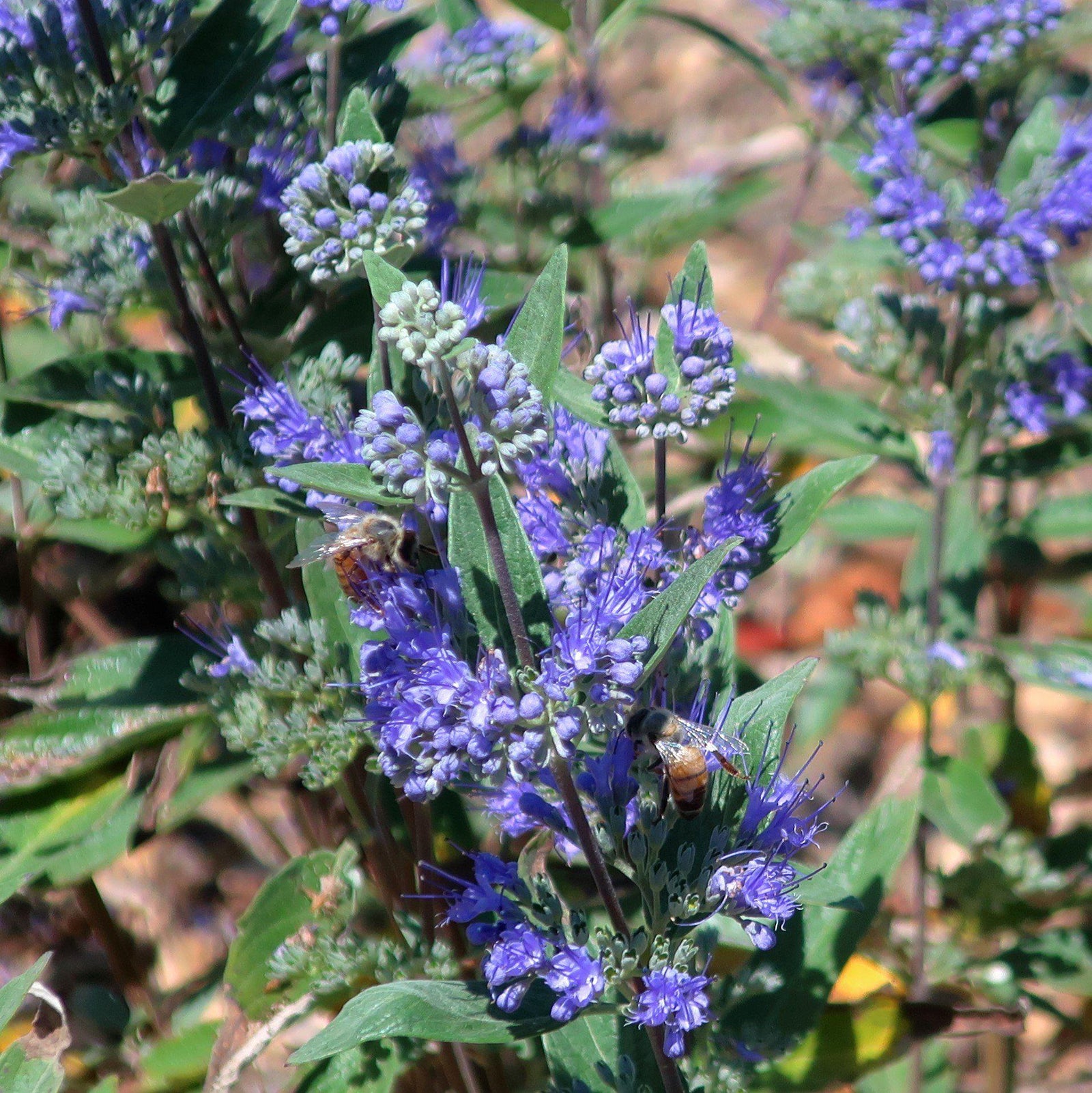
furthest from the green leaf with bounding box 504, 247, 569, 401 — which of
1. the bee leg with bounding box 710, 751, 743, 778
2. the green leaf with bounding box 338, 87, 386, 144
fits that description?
the bee leg with bounding box 710, 751, 743, 778

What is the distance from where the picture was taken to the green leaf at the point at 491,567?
144 centimetres

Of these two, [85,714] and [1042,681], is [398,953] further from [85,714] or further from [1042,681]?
[1042,681]

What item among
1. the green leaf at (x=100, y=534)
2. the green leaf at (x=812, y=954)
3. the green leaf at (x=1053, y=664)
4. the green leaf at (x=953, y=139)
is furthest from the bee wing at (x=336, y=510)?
the green leaf at (x=953, y=139)

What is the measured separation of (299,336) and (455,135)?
4.35 ft

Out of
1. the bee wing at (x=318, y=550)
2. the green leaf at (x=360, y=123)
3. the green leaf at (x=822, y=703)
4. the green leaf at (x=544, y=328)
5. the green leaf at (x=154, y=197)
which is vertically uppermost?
the green leaf at (x=360, y=123)

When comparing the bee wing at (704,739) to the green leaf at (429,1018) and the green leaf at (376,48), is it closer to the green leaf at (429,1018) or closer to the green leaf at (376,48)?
the green leaf at (429,1018)

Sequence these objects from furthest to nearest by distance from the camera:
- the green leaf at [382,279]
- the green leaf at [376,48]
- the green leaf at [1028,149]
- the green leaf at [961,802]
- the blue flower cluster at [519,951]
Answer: the green leaf at [961,802], the green leaf at [1028,149], the green leaf at [376,48], the blue flower cluster at [519,951], the green leaf at [382,279]

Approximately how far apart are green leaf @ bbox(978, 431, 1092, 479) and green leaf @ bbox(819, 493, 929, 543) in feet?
1.06

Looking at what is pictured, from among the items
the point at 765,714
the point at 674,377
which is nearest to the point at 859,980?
the point at 765,714

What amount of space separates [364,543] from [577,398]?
1.24ft

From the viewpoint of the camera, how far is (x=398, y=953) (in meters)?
2.03

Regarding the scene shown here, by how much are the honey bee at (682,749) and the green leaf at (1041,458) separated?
1.59 metres

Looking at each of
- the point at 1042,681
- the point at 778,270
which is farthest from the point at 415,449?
the point at 778,270

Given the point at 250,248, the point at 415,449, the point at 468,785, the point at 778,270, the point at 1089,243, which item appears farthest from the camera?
the point at 1089,243
